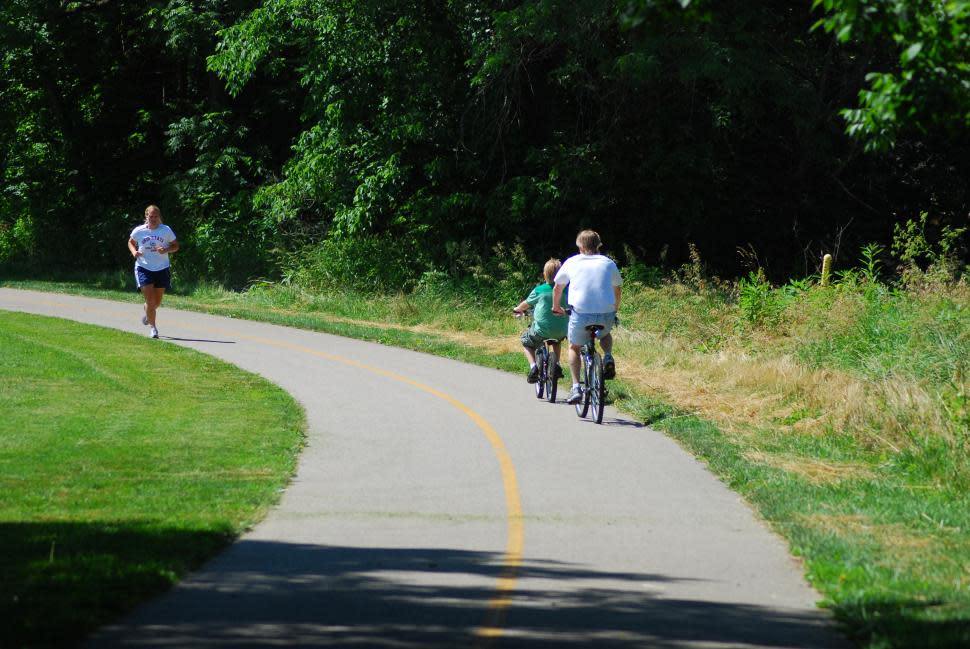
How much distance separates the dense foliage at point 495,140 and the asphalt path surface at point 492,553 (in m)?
12.2

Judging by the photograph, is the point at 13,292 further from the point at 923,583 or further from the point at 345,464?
the point at 923,583

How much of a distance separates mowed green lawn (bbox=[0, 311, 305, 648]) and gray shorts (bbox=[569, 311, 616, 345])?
124 inches

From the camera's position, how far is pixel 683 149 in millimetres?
30453

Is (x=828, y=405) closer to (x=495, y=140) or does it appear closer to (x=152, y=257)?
(x=152, y=257)

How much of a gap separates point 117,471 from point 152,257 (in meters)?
11.0

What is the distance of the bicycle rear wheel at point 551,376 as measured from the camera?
593 inches

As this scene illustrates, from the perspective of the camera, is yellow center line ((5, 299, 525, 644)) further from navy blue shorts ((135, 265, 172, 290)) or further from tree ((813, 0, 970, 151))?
tree ((813, 0, 970, 151))

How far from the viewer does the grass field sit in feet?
25.1

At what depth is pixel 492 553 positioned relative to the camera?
26.9 feet

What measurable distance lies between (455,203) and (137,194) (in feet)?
48.9

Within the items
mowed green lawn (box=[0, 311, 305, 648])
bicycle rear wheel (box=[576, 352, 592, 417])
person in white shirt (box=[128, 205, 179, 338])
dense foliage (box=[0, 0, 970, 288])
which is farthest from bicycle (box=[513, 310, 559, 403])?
dense foliage (box=[0, 0, 970, 288])

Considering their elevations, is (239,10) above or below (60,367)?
above

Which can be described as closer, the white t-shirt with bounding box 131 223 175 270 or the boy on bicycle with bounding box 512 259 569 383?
the boy on bicycle with bounding box 512 259 569 383

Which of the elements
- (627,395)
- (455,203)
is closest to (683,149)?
(455,203)
